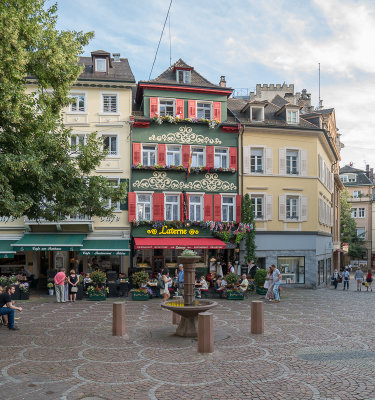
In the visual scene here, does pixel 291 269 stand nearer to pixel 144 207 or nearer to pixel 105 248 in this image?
pixel 144 207

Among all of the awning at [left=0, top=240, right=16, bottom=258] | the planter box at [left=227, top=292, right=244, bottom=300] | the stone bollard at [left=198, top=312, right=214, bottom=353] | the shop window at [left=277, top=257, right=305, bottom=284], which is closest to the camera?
the stone bollard at [left=198, top=312, right=214, bottom=353]

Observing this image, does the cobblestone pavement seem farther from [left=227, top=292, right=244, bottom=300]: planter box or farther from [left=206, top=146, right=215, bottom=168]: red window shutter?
[left=206, top=146, right=215, bottom=168]: red window shutter

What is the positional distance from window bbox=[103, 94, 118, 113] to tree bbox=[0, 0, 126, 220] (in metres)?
12.3

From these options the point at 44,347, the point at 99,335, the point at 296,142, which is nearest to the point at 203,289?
the point at 99,335

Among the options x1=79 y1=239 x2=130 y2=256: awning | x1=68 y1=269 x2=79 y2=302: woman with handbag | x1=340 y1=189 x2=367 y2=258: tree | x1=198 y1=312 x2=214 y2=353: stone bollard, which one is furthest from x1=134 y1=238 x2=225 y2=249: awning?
x1=340 y1=189 x2=367 y2=258: tree

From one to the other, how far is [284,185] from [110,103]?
12680 mm

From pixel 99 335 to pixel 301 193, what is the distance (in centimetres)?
2032

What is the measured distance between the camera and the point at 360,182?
228 feet

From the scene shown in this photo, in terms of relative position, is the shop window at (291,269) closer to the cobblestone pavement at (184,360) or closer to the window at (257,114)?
the window at (257,114)

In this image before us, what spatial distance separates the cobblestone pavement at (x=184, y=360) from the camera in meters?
8.41

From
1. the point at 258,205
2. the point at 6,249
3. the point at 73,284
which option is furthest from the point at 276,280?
the point at 6,249

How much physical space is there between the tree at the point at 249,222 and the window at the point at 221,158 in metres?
2.60

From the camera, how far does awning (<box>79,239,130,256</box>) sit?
973 inches

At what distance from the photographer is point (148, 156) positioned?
27812 mm
